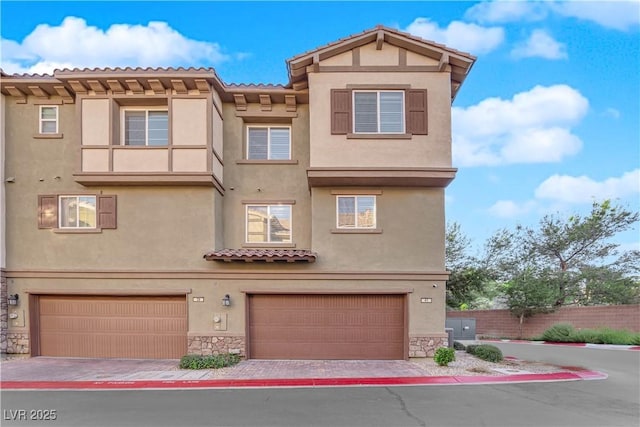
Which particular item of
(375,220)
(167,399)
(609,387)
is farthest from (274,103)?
(609,387)

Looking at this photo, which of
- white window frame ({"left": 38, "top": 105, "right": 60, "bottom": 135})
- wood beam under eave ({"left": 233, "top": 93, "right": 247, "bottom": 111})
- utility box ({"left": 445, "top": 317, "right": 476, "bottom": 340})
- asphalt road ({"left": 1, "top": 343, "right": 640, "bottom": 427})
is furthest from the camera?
utility box ({"left": 445, "top": 317, "right": 476, "bottom": 340})

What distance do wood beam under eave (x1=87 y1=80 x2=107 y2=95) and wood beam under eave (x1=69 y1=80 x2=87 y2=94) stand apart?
287 millimetres

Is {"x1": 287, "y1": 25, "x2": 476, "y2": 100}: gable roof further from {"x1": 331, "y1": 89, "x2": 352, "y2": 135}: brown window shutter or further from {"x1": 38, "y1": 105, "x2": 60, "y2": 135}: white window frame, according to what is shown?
{"x1": 38, "y1": 105, "x2": 60, "y2": 135}: white window frame

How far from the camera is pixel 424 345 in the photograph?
13031 mm

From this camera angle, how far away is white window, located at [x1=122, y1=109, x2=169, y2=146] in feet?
44.9

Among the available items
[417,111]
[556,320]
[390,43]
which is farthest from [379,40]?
[556,320]

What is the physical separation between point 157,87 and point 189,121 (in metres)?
1.43

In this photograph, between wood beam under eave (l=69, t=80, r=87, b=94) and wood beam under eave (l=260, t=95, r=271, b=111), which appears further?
wood beam under eave (l=260, t=95, r=271, b=111)

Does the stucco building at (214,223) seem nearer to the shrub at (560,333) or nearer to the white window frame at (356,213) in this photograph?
the white window frame at (356,213)

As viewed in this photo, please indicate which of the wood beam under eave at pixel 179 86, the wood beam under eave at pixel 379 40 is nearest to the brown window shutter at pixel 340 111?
the wood beam under eave at pixel 379 40

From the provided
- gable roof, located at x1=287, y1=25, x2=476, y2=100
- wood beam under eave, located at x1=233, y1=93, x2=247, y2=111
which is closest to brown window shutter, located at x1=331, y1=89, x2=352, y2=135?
gable roof, located at x1=287, y1=25, x2=476, y2=100

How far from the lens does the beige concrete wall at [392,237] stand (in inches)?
523

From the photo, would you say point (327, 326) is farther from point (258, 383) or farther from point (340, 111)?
point (340, 111)

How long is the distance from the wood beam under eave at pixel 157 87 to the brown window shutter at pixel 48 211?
462 cm
